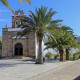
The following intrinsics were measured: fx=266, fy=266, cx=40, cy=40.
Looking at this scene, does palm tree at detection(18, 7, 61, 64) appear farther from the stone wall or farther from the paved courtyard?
the stone wall

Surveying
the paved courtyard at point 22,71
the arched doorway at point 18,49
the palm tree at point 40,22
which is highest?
the palm tree at point 40,22

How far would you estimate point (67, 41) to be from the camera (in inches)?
1604

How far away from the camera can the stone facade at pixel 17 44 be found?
187ft

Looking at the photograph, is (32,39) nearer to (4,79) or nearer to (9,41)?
(9,41)

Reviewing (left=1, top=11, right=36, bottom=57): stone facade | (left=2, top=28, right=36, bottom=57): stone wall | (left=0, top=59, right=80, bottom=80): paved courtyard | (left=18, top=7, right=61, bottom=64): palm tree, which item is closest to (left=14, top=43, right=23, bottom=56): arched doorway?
(left=1, top=11, right=36, bottom=57): stone facade

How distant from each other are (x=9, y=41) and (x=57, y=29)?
26.4 m

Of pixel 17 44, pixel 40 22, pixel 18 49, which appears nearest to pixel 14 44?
pixel 17 44

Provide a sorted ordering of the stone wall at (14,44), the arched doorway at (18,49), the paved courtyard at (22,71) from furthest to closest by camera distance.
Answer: the arched doorway at (18,49)
the stone wall at (14,44)
the paved courtyard at (22,71)

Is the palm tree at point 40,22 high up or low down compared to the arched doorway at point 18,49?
up

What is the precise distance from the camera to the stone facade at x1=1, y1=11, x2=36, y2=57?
187 ft

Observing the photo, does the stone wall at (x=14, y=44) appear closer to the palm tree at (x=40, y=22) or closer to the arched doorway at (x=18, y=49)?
the arched doorway at (x=18, y=49)

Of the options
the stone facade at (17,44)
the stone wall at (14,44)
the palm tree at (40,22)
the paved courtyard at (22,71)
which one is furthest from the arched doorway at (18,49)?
the paved courtyard at (22,71)

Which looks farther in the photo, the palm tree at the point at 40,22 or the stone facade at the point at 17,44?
the stone facade at the point at 17,44

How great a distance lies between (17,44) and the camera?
191 ft
